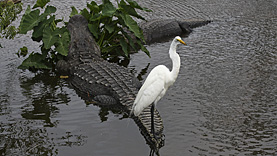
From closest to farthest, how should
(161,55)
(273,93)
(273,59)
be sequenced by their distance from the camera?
1. (273,93)
2. (273,59)
3. (161,55)

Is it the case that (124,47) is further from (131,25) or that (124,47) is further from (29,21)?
(29,21)

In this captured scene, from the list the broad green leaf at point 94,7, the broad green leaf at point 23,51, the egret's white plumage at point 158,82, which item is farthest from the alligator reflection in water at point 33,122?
the broad green leaf at point 94,7

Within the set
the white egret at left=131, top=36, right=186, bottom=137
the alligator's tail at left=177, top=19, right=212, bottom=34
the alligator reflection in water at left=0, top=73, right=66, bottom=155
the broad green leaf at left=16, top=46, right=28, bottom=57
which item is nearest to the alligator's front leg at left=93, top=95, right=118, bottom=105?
the alligator reflection in water at left=0, top=73, right=66, bottom=155

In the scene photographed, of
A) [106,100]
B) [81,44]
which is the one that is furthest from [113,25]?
[106,100]

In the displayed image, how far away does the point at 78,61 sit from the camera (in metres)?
8.16

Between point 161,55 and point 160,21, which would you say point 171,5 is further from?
point 161,55

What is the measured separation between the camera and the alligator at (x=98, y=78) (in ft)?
19.3

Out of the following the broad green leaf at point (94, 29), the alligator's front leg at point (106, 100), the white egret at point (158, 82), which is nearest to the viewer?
the white egret at point (158, 82)

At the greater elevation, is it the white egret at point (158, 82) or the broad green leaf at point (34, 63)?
the white egret at point (158, 82)

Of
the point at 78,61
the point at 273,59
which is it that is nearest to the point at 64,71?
the point at 78,61

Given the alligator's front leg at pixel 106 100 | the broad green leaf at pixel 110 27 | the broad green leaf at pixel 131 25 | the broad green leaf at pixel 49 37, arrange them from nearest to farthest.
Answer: the alligator's front leg at pixel 106 100, the broad green leaf at pixel 49 37, the broad green leaf at pixel 131 25, the broad green leaf at pixel 110 27

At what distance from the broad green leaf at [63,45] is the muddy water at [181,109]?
66cm

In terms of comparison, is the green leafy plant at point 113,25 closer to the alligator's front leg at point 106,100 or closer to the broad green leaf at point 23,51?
the broad green leaf at point 23,51

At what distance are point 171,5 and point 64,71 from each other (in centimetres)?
696
